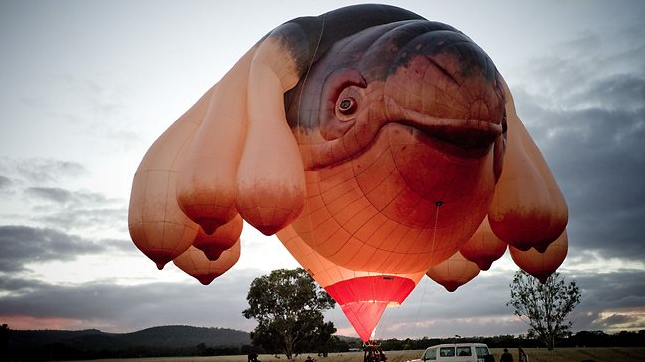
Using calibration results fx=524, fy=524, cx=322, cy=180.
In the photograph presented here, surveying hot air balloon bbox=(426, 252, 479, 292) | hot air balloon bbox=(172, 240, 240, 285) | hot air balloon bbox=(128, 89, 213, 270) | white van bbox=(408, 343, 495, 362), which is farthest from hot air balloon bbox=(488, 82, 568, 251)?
white van bbox=(408, 343, 495, 362)

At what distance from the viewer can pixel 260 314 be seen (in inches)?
1401

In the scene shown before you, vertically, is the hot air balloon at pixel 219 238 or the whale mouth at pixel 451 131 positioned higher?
the whale mouth at pixel 451 131

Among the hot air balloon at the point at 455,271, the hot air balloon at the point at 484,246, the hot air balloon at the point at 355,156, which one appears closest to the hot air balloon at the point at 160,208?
the hot air balloon at the point at 355,156

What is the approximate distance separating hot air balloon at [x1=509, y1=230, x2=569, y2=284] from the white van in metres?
4.29

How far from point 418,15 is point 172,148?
5179 millimetres

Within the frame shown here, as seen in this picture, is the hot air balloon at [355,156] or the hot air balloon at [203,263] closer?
the hot air balloon at [355,156]

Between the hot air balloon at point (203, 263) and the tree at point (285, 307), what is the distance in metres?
24.3

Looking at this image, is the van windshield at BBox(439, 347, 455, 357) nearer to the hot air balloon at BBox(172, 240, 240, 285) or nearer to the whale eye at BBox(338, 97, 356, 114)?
the hot air balloon at BBox(172, 240, 240, 285)

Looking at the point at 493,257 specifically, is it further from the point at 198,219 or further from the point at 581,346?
the point at 581,346

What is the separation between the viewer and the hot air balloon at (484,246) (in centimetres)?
1066

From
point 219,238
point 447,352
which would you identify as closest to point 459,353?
point 447,352

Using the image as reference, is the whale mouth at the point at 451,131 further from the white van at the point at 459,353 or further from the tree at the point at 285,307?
the tree at the point at 285,307

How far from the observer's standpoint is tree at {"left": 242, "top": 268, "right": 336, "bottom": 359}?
115 ft

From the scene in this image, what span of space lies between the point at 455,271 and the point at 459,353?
11.3 ft
